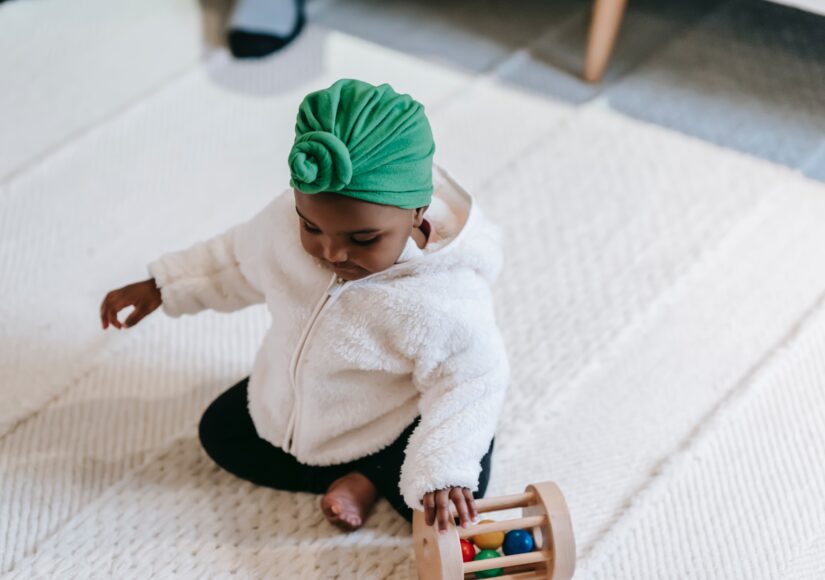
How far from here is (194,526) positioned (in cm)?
92

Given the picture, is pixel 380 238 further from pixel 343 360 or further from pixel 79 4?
pixel 79 4

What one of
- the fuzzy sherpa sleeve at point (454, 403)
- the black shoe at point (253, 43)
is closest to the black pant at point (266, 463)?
the fuzzy sherpa sleeve at point (454, 403)

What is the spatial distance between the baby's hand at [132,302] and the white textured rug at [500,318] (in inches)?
6.5

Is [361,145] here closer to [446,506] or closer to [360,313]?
[360,313]

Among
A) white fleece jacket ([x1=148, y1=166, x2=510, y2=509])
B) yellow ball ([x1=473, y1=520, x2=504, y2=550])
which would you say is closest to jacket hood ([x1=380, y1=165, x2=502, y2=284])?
white fleece jacket ([x1=148, y1=166, x2=510, y2=509])

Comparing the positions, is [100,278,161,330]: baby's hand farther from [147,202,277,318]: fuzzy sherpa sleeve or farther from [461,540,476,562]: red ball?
[461,540,476,562]: red ball

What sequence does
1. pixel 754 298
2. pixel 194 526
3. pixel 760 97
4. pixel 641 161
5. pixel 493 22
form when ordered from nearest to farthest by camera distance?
pixel 194 526
pixel 754 298
pixel 641 161
pixel 760 97
pixel 493 22

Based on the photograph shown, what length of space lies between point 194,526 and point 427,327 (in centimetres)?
32

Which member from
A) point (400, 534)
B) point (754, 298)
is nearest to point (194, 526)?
point (400, 534)

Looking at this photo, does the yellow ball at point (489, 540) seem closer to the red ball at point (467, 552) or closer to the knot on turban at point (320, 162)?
the red ball at point (467, 552)

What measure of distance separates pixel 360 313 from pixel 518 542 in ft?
0.81

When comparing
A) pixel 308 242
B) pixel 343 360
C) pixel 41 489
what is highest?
pixel 308 242

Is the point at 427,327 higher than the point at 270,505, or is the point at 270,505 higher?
the point at 427,327

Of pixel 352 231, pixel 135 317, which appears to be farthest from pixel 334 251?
pixel 135 317
